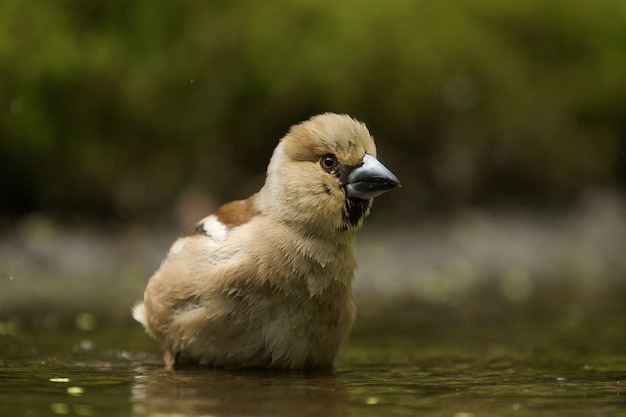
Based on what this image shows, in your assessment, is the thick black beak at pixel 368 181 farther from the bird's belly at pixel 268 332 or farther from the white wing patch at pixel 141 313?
the white wing patch at pixel 141 313

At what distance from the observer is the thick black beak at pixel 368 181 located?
638 cm

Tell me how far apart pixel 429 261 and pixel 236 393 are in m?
6.82

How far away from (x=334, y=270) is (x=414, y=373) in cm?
77

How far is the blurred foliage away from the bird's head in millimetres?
5257

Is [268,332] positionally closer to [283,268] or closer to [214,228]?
[283,268]

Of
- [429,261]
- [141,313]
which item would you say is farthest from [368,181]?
[429,261]

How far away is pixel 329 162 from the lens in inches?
256

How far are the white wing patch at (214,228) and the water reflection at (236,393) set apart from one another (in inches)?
Answer: 33.4

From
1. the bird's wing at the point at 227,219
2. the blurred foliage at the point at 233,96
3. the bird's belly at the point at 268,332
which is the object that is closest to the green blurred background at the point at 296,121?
the blurred foliage at the point at 233,96

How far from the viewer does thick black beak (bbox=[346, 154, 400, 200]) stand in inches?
251

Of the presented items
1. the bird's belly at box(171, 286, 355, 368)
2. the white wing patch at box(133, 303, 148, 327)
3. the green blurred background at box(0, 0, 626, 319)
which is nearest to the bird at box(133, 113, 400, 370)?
the bird's belly at box(171, 286, 355, 368)

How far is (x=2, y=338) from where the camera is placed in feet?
24.4

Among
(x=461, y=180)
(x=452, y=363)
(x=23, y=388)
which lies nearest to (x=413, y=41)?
(x=461, y=180)

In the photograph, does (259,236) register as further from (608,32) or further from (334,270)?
(608,32)
